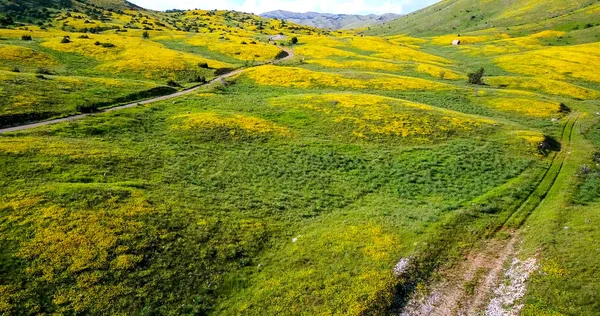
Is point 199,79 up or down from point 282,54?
down

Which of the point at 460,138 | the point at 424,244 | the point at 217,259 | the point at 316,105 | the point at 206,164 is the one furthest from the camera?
the point at 316,105

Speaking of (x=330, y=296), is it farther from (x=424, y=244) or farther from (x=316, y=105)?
(x=316, y=105)

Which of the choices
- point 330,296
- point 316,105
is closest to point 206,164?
point 330,296

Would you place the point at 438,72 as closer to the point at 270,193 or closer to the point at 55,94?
the point at 270,193

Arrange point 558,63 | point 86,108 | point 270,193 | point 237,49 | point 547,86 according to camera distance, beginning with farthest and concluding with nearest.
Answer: point 237,49, point 558,63, point 547,86, point 86,108, point 270,193

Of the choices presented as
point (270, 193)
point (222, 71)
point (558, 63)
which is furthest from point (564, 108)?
point (222, 71)

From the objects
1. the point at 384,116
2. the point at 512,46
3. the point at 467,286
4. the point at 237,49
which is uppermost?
the point at 512,46

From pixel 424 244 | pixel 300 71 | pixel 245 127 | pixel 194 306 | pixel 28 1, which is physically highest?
pixel 28 1
